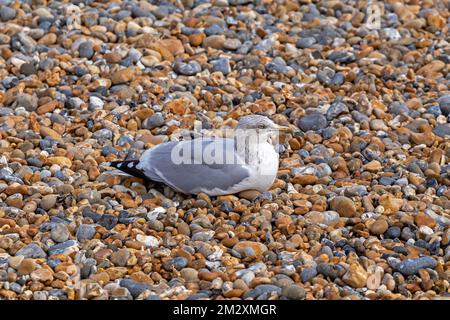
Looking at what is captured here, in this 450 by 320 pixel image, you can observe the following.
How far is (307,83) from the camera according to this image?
6820mm

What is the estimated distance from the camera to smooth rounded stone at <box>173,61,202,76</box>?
6824 mm

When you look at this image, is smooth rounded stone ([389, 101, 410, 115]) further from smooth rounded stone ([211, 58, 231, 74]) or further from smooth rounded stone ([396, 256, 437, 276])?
smooth rounded stone ([396, 256, 437, 276])

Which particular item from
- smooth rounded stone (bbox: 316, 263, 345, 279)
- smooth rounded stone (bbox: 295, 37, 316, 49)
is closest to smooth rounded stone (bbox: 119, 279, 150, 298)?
smooth rounded stone (bbox: 316, 263, 345, 279)

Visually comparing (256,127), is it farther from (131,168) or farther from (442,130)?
(442,130)

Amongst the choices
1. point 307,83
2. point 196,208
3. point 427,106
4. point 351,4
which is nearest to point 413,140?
point 427,106

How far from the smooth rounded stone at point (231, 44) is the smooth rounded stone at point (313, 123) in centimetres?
114

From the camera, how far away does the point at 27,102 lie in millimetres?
6449

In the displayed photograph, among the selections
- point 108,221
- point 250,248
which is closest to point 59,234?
point 108,221

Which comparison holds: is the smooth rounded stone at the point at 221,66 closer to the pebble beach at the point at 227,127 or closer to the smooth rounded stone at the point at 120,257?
the pebble beach at the point at 227,127

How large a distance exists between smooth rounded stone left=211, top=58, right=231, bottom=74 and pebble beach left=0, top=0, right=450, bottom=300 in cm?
1

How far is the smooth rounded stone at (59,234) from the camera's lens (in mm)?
4984

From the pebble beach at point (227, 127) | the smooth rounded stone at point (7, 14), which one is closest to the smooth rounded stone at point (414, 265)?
the pebble beach at point (227, 127)

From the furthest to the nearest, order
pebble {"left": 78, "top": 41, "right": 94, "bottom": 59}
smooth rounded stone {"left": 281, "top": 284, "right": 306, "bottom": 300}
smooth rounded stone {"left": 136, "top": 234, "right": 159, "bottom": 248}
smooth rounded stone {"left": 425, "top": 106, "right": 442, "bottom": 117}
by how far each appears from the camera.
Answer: pebble {"left": 78, "top": 41, "right": 94, "bottom": 59} < smooth rounded stone {"left": 425, "top": 106, "right": 442, "bottom": 117} < smooth rounded stone {"left": 136, "top": 234, "right": 159, "bottom": 248} < smooth rounded stone {"left": 281, "top": 284, "right": 306, "bottom": 300}

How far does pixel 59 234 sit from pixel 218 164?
100 centimetres
